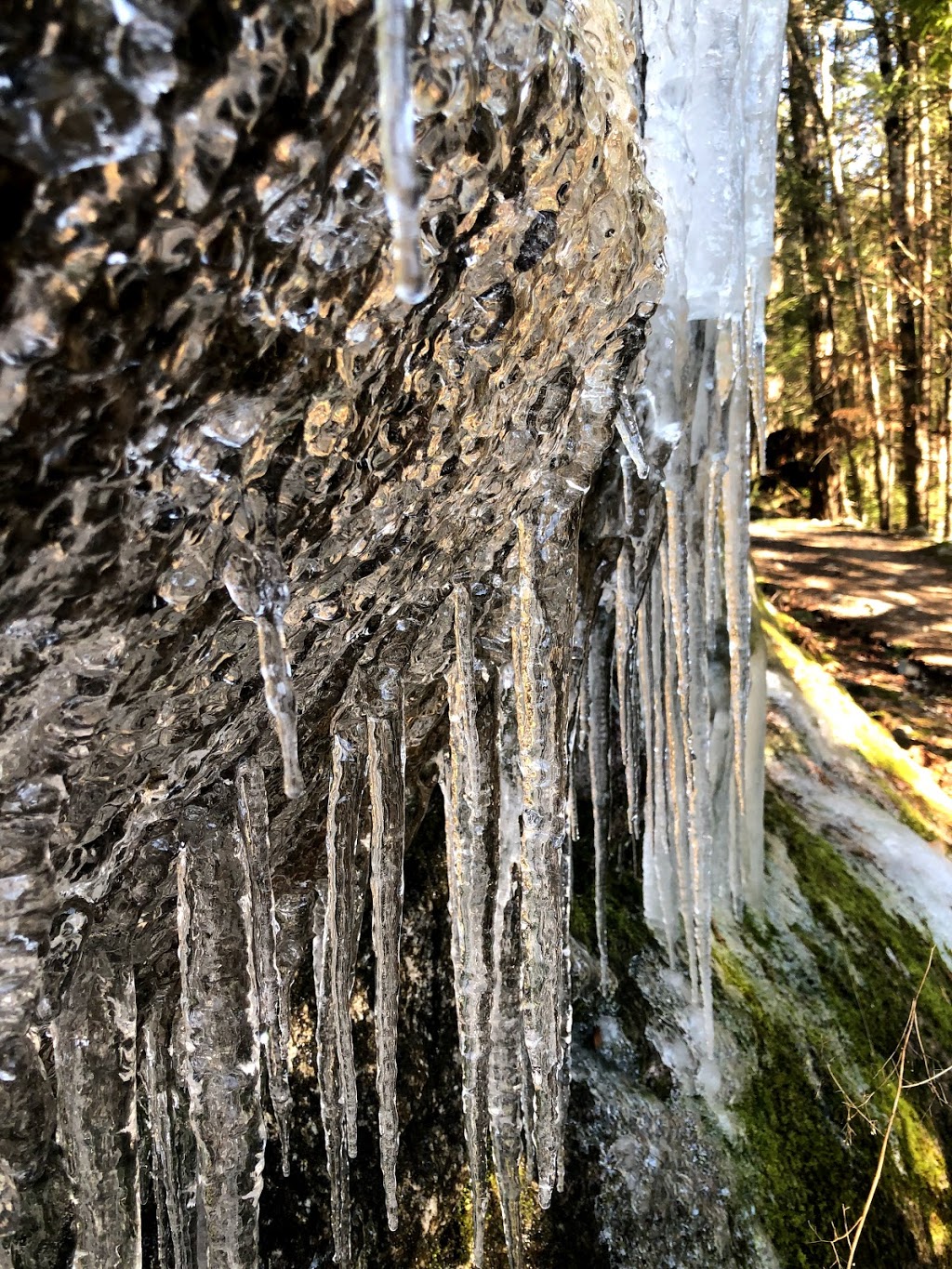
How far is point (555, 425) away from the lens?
144 cm

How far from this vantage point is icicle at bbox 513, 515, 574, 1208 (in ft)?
5.21

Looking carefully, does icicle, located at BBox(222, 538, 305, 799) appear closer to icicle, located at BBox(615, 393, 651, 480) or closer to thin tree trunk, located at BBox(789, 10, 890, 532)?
icicle, located at BBox(615, 393, 651, 480)

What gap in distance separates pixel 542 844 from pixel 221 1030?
0.66 m

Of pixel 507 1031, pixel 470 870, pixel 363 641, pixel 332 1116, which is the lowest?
pixel 332 1116

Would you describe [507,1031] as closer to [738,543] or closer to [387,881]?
[387,881]

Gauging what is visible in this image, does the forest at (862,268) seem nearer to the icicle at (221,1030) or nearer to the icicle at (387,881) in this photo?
the icicle at (387,881)

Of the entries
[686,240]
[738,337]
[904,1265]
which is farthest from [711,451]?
[904,1265]

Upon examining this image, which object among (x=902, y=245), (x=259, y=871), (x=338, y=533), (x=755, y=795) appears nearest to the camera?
(x=338, y=533)

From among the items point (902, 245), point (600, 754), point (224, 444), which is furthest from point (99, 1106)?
point (902, 245)

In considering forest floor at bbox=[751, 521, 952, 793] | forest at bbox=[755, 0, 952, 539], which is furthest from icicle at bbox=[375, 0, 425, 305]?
forest at bbox=[755, 0, 952, 539]

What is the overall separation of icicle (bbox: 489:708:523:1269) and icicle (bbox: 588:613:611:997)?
665 millimetres

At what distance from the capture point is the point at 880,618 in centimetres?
717

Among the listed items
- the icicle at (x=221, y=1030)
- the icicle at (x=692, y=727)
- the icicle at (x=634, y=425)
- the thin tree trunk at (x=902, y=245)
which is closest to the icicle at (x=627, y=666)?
the icicle at (x=692, y=727)

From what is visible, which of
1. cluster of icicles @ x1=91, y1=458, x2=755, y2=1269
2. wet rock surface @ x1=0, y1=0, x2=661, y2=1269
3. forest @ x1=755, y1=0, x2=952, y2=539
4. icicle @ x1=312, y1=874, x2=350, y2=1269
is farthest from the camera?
forest @ x1=755, y1=0, x2=952, y2=539
